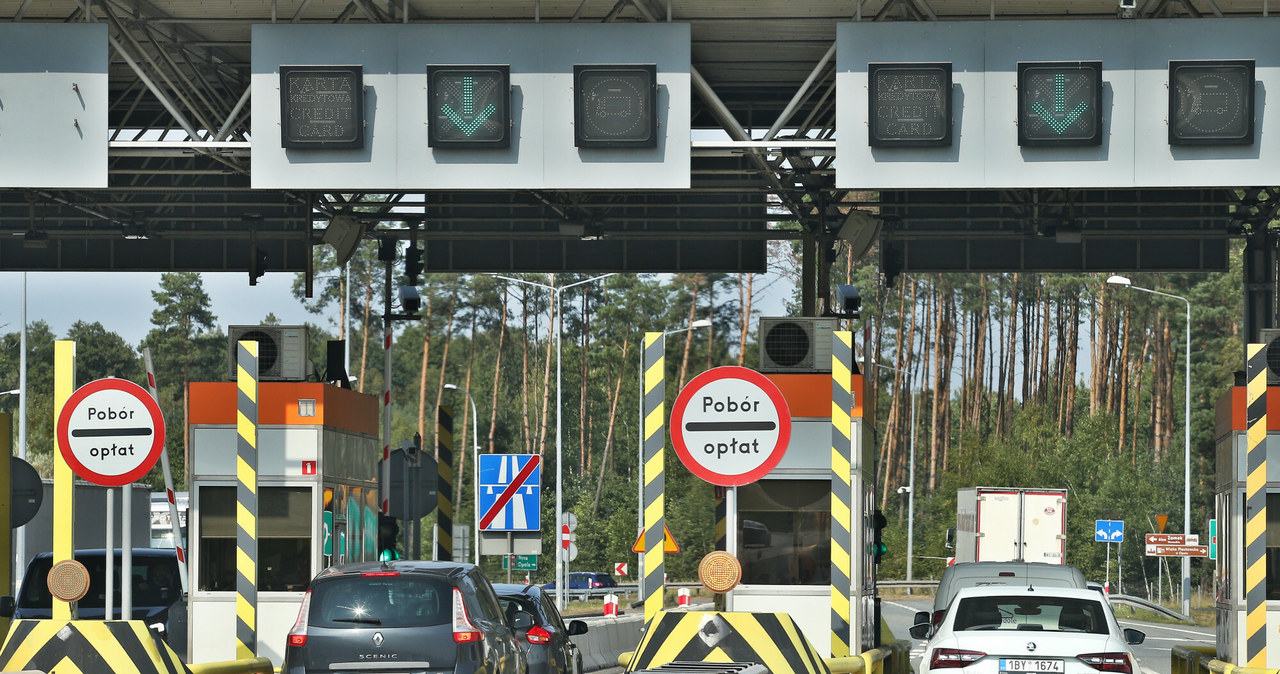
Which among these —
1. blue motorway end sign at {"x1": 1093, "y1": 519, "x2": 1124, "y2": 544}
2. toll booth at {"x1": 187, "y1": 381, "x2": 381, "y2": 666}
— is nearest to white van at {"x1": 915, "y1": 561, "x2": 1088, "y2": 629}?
toll booth at {"x1": 187, "y1": 381, "x2": 381, "y2": 666}

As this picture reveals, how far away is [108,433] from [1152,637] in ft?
105

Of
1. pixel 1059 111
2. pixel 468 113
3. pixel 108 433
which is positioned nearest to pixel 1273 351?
pixel 1059 111

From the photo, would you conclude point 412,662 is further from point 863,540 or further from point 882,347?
point 882,347

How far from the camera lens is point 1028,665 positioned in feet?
43.3

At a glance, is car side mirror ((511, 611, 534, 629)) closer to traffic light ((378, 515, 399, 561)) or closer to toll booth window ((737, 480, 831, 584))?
toll booth window ((737, 480, 831, 584))

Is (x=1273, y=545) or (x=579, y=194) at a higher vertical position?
(x=579, y=194)

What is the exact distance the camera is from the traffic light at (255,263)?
2636 cm

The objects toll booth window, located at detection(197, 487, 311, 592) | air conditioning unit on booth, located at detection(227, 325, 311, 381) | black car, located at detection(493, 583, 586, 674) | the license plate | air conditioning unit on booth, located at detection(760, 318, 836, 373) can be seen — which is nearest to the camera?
the license plate

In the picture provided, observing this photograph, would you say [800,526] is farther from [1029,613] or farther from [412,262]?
[412,262]

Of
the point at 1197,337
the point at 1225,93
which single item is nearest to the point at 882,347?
the point at 1197,337

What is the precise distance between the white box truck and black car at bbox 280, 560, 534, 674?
3258 centimetres

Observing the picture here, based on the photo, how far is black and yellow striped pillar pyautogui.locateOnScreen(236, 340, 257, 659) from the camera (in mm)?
15727

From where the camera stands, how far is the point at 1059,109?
15.9 metres

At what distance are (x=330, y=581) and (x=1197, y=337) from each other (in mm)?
79119
